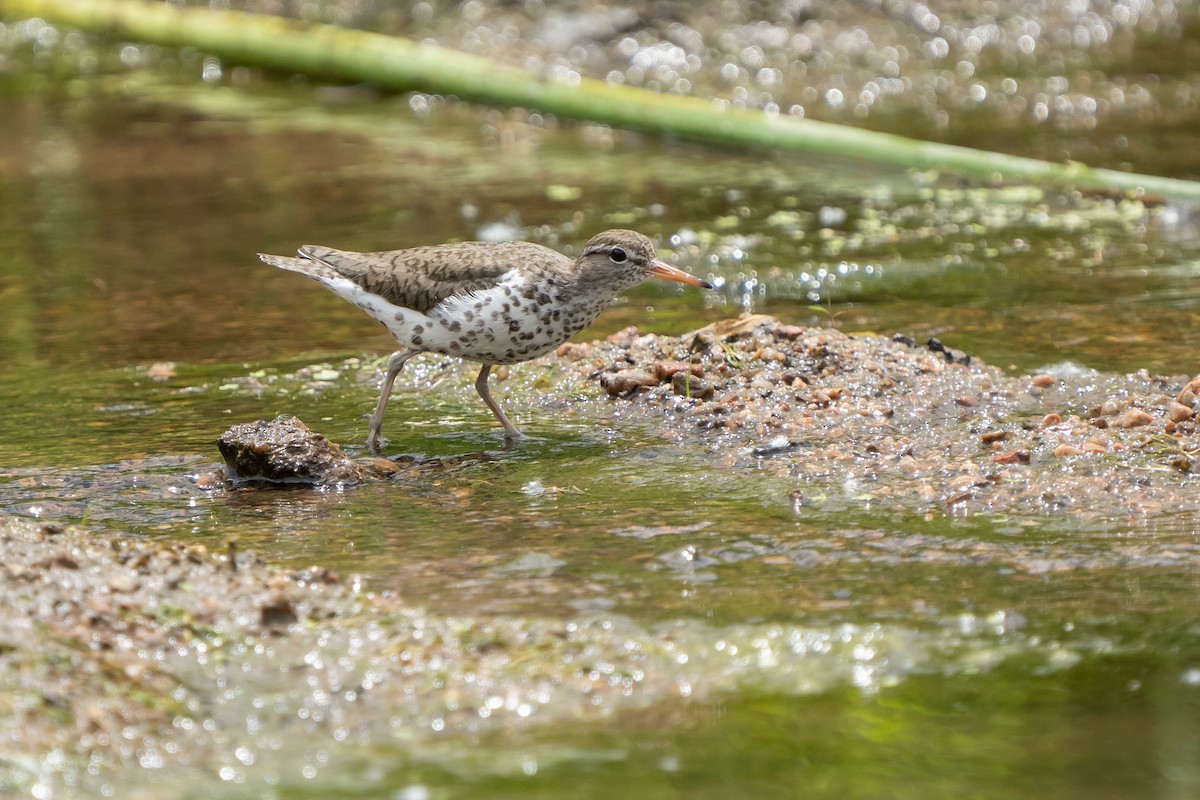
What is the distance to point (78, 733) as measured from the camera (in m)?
4.64

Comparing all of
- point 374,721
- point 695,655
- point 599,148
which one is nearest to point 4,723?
point 374,721

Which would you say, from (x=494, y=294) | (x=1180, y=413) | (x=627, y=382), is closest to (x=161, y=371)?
(x=494, y=294)

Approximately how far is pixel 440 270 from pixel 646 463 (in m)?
1.49

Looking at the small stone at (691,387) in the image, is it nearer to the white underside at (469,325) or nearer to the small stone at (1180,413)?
the white underside at (469,325)

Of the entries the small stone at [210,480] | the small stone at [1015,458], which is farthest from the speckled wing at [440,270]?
the small stone at [1015,458]

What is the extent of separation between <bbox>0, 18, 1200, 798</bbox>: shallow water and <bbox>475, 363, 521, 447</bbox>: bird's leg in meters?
0.13

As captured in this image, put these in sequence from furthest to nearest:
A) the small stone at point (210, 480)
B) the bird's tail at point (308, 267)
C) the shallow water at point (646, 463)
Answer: the bird's tail at point (308, 267) → the small stone at point (210, 480) → the shallow water at point (646, 463)

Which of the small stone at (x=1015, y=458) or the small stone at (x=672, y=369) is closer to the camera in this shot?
the small stone at (x=1015, y=458)

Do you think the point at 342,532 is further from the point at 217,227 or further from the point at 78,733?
the point at 217,227

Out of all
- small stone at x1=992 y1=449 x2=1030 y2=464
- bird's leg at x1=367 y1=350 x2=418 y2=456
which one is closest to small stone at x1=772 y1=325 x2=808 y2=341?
small stone at x1=992 y1=449 x2=1030 y2=464

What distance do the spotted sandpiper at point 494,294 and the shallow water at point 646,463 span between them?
1.45 feet

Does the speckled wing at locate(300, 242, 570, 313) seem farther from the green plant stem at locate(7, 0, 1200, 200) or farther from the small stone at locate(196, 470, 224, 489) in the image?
the green plant stem at locate(7, 0, 1200, 200)

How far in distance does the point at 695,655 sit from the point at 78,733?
74.9 inches

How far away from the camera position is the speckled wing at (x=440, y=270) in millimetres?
7664
